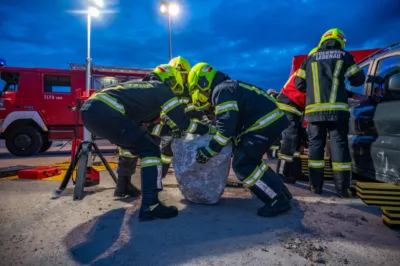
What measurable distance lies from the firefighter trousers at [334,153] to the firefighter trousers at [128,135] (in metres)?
2.05

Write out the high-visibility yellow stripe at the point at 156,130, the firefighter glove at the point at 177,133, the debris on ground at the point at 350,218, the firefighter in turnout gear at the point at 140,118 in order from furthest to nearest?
1. the high-visibility yellow stripe at the point at 156,130
2. the firefighter glove at the point at 177,133
3. the firefighter in turnout gear at the point at 140,118
4. the debris on ground at the point at 350,218

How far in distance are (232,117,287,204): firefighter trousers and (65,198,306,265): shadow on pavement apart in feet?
0.86

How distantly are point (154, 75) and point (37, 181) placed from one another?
8.92ft

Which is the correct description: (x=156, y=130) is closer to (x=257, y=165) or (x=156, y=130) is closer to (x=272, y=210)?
(x=257, y=165)

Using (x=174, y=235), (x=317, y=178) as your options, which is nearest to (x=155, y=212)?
(x=174, y=235)

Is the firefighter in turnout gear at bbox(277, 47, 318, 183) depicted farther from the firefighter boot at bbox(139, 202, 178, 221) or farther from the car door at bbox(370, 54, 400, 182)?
the firefighter boot at bbox(139, 202, 178, 221)

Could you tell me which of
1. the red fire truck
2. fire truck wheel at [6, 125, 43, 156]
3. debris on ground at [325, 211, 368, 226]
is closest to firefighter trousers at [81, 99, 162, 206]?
debris on ground at [325, 211, 368, 226]

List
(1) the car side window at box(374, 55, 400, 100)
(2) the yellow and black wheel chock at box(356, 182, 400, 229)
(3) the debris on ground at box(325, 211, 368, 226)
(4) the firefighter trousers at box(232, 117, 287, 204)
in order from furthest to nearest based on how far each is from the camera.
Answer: (1) the car side window at box(374, 55, 400, 100) → (4) the firefighter trousers at box(232, 117, 287, 204) → (3) the debris on ground at box(325, 211, 368, 226) → (2) the yellow and black wheel chock at box(356, 182, 400, 229)

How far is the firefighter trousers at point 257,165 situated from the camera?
2801 mm

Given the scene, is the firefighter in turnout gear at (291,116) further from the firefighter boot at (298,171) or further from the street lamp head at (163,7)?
the street lamp head at (163,7)

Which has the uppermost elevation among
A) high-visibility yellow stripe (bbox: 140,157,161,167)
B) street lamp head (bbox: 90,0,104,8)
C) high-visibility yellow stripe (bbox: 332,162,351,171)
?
street lamp head (bbox: 90,0,104,8)

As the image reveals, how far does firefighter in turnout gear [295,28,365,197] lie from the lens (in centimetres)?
331

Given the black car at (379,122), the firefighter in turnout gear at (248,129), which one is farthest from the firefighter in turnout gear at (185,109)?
the black car at (379,122)

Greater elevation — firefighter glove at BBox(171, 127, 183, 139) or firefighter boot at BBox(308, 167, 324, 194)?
firefighter glove at BBox(171, 127, 183, 139)
